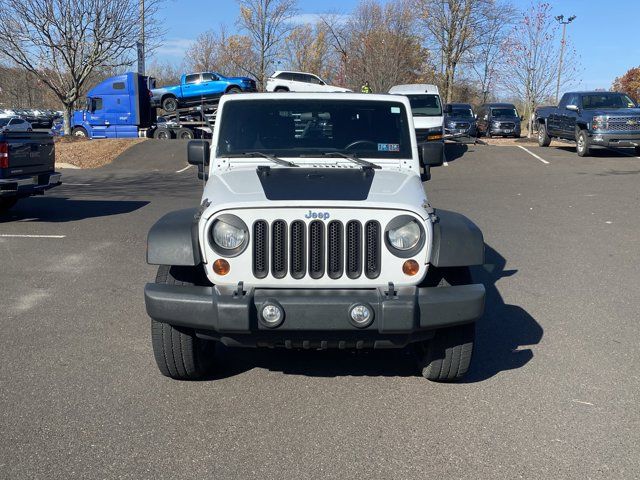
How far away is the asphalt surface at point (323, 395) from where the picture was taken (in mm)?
3447

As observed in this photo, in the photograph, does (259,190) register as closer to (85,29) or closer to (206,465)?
(206,465)

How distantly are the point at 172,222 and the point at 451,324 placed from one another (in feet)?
5.91

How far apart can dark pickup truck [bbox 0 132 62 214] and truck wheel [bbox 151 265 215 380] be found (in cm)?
700

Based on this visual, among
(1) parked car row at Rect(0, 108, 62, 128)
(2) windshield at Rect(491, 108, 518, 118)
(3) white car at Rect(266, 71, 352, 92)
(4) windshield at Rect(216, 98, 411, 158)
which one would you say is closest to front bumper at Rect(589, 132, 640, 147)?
(3) white car at Rect(266, 71, 352, 92)

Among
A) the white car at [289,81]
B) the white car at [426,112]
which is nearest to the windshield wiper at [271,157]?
the white car at [426,112]

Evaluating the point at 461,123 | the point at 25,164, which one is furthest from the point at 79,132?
the point at 25,164

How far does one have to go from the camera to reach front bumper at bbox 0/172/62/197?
33.6ft

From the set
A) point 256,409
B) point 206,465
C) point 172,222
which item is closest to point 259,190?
point 172,222

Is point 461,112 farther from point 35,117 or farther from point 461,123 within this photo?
point 35,117

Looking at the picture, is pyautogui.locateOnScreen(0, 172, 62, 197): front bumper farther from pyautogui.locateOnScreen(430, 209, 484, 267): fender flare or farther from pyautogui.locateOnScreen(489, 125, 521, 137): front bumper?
pyautogui.locateOnScreen(489, 125, 521, 137): front bumper

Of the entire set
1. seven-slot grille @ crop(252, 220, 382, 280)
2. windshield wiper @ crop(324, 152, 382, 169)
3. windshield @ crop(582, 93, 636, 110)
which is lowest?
seven-slot grille @ crop(252, 220, 382, 280)

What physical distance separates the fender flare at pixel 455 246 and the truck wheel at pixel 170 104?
30.0 meters

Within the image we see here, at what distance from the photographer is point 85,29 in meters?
28.6

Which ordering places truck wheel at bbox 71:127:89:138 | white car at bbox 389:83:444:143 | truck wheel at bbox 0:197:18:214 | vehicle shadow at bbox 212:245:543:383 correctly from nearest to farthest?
vehicle shadow at bbox 212:245:543:383, truck wheel at bbox 0:197:18:214, white car at bbox 389:83:444:143, truck wheel at bbox 71:127:89:138
